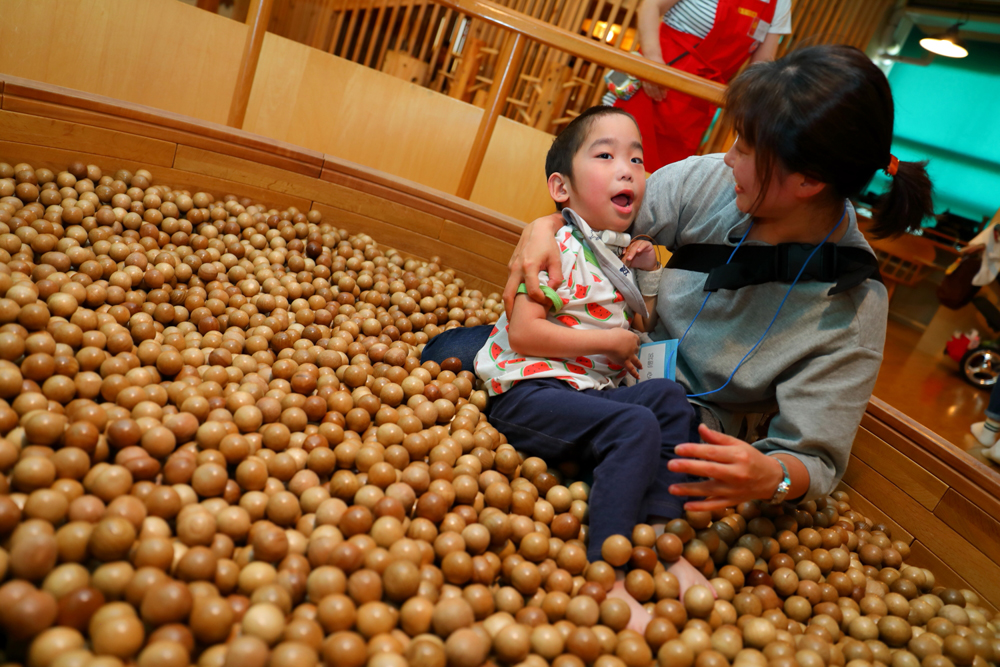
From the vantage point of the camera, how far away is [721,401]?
65.2 inches

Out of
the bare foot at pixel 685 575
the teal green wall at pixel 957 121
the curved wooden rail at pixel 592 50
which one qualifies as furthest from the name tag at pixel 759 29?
the teal green wall at pixel 957 121

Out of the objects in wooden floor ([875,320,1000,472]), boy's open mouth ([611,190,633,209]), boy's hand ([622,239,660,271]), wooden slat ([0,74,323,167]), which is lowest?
wooden floor ([875,320,1000,472])

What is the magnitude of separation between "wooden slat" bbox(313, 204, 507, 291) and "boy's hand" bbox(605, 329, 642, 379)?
0.93m

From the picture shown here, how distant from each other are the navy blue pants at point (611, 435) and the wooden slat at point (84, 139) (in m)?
1.43

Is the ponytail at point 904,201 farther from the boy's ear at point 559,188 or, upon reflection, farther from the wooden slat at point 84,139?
the wooden slat at point 84,139

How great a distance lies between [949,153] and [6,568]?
1053 cm

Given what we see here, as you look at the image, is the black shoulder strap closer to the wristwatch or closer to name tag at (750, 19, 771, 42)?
the wristwatch

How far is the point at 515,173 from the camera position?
289 cm

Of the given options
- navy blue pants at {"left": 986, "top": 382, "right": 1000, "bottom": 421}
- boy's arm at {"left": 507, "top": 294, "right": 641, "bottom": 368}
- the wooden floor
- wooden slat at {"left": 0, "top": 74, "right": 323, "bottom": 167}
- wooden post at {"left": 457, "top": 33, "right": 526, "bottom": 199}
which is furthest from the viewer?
the wooden floor

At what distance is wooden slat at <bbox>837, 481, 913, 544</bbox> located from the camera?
5.93 feet

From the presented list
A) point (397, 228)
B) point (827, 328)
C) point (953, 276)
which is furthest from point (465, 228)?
point (953, 276)

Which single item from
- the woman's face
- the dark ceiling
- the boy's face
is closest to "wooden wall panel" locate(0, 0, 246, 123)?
the boy's face

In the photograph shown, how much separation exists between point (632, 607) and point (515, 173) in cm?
207

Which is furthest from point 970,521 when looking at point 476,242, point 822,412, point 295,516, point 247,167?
point 247,167
